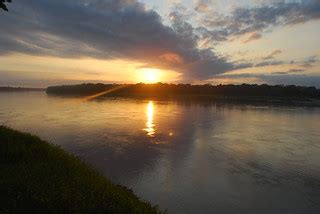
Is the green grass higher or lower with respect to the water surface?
higher

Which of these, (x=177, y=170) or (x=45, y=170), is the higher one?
(x=45, y=170)

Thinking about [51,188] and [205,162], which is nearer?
[51,188]

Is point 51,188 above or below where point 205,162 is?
above

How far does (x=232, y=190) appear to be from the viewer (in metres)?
17.8

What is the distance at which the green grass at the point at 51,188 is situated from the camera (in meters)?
8.38

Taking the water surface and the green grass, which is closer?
the green grass

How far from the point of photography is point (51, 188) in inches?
376

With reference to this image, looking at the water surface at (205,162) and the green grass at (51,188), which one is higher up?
the green grass at (51,188)

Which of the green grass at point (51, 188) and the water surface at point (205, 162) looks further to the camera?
the water surface at point (205, 162)

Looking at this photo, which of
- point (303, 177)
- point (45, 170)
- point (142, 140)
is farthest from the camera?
point (142, 140)

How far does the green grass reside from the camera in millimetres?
8383

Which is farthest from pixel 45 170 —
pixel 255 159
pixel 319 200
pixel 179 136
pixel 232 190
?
pixel 179 136

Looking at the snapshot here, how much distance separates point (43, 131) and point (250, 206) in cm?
2494

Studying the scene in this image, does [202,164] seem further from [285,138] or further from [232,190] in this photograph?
[285,138]
